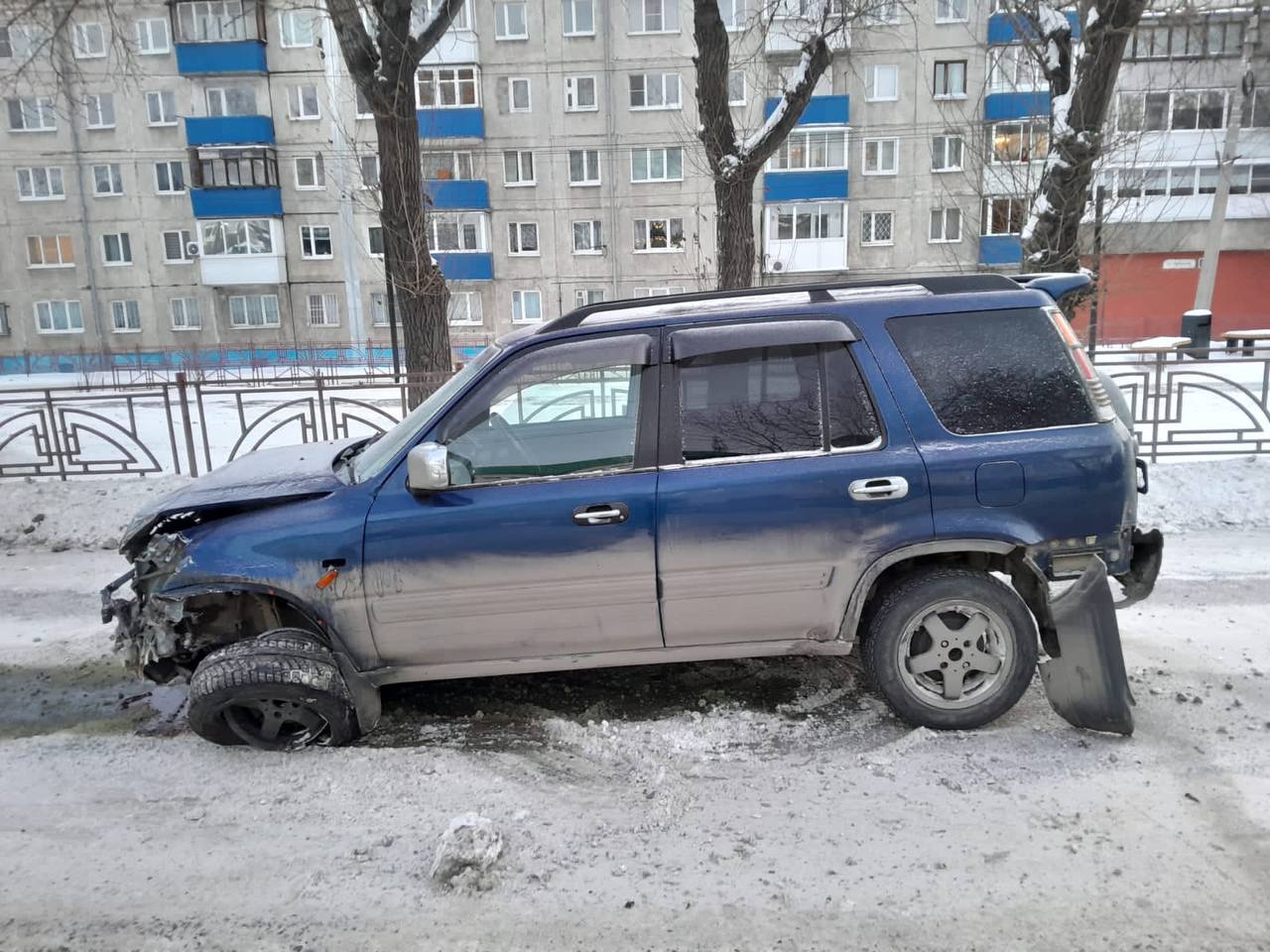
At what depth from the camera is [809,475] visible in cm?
365

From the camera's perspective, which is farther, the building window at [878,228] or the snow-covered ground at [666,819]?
the building window at [878,228]

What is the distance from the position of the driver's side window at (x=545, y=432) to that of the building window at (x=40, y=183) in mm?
40443

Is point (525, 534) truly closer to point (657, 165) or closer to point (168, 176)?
point (657, 165)

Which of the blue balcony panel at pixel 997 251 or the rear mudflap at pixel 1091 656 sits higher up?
the blue balcony panel at pixel 997 251

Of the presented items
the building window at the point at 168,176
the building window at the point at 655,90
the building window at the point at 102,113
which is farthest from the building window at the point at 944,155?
the building window at the point at 102,113

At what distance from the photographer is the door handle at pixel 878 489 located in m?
3.63

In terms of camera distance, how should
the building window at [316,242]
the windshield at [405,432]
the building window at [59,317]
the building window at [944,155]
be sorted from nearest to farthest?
1. the windshield at [405,432]
2. the building window at [944,155]
3. the building window at [316,242]
4. the building window at [59,317]

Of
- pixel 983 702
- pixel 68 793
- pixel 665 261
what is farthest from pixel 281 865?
pixel 665 261

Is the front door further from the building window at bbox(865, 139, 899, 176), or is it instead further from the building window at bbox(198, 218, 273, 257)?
the building window at bbox(198, 218, 273, 257)

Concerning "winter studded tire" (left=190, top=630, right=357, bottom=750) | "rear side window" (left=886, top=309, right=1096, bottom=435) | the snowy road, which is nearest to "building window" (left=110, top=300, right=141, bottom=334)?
the snowy road

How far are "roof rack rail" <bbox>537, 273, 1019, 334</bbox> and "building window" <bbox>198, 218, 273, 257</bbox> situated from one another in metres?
34.7

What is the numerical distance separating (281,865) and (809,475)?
2434 mm

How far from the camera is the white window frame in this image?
108 ft

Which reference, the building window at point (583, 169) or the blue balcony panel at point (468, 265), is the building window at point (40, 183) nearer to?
the blue balcony panel at point (468, 265)
